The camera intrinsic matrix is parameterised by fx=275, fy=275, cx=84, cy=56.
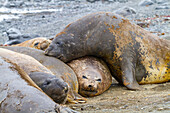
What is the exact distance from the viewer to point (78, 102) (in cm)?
409

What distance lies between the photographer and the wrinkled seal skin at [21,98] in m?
2.28

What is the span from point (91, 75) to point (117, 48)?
792mm

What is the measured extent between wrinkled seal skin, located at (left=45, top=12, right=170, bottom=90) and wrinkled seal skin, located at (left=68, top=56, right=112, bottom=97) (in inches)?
5.4

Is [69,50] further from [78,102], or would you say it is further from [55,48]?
[78,102]

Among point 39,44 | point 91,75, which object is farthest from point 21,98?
point 39,44

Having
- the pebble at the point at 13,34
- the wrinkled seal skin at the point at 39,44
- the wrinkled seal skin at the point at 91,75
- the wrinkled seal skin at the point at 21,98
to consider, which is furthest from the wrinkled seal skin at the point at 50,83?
the pebble at the point at 13,34

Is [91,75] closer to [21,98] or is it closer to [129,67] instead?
[129,67]

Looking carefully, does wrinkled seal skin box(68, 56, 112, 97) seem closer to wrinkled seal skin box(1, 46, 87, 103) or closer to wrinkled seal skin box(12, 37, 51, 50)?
wrinkled seal skin box(1, 46, 87, 103)

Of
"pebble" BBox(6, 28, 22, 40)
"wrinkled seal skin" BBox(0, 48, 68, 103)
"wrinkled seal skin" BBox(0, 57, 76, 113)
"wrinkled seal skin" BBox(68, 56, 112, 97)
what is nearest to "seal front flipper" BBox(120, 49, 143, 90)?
"wrinkled seal skin" BBox(68, 56, 112, 97)

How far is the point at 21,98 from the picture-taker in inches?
92.7

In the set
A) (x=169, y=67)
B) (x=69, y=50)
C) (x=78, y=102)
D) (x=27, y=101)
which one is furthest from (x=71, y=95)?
(x=169, y=67)

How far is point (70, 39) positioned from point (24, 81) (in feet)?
9.53

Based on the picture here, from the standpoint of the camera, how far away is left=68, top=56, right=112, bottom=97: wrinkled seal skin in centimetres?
494

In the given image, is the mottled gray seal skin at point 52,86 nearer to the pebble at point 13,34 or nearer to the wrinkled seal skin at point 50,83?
the wrinkled seal skin at point 50,83
